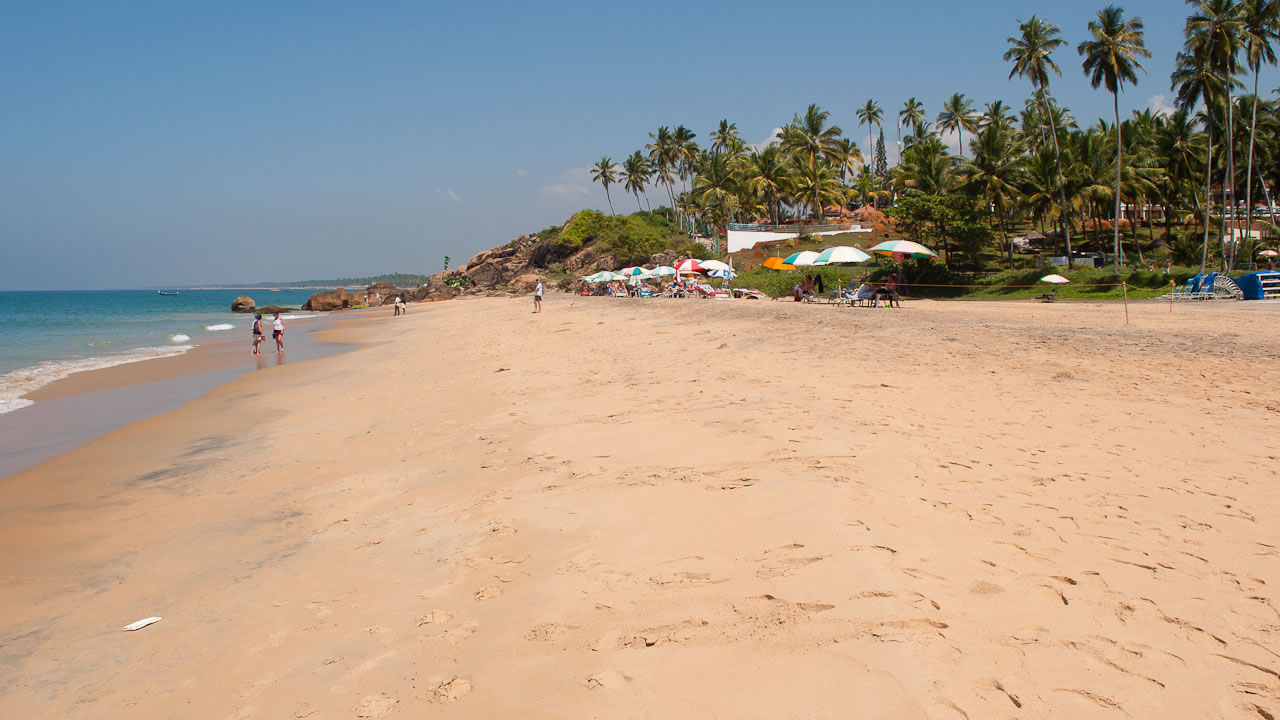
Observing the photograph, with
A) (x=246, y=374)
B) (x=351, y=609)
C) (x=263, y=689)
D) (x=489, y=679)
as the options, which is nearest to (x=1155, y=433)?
(x=489, y=679)

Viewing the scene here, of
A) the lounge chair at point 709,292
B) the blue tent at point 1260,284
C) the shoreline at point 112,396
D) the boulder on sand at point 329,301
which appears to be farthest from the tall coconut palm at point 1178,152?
the boulder on sand at point 329,301

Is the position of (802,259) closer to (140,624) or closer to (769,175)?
(140,624)

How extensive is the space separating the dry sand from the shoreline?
2348mm

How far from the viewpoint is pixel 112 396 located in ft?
46.2

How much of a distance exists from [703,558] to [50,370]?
2151 cm

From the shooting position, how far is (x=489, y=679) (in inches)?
118

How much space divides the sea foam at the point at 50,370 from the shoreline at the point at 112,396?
0.25m

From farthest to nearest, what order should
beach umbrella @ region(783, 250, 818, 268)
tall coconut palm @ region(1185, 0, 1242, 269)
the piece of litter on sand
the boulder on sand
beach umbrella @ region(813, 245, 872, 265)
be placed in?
the boulder on sand < tall coconut palm @ region(1185, 0, 1242, 269) < beach umbrella @ region(783, 250, 818, 268) < beach umbrella @ region(813, 245, 872, 265) < the piece of litter on sand

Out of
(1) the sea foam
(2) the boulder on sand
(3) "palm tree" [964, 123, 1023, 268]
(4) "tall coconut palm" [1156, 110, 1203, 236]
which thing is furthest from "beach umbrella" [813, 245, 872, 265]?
(2) the boulder on sand

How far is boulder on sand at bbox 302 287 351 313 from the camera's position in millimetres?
59125

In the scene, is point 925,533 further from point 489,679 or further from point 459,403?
point 459,403

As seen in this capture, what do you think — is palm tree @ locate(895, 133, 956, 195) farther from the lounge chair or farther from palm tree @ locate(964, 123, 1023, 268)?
the lounge chair

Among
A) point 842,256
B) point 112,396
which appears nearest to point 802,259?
point 842,256

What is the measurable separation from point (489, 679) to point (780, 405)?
4704 millimetres
